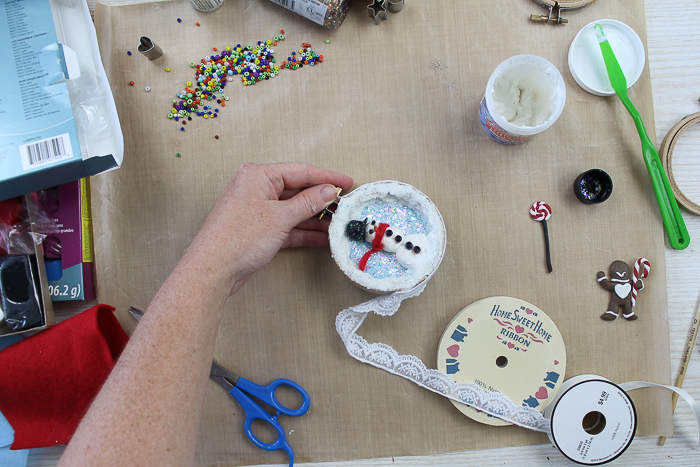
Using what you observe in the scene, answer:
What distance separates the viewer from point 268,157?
0.92 m

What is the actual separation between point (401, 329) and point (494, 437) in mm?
305

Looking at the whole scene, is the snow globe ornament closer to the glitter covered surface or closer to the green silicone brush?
the glitter covered surface

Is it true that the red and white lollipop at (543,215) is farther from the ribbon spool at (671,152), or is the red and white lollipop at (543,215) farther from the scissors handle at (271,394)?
the scissors handle at (271,394)

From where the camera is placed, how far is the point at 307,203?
2.48ft

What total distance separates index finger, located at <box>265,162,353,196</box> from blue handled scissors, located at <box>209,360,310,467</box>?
41 centimetres

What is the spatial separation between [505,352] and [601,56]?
0.68 metres

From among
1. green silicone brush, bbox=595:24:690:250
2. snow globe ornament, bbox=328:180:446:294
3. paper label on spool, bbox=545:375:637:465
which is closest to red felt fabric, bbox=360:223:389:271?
snow globe ornament, bbox=328:180:446:294

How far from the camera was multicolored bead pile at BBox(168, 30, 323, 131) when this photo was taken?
0.92m

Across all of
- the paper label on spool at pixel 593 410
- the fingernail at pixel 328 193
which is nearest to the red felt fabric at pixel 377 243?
the fingernail at pixel 328 193

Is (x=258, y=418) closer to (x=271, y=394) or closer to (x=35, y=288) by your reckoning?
(x=271, y=394)

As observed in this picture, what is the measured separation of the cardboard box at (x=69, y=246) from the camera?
88cm

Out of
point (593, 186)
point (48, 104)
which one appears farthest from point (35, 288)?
point (593, 186)

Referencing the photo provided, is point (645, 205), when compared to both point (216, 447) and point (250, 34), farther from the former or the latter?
point (216, 447)

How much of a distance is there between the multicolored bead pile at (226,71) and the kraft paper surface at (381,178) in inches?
0.8
